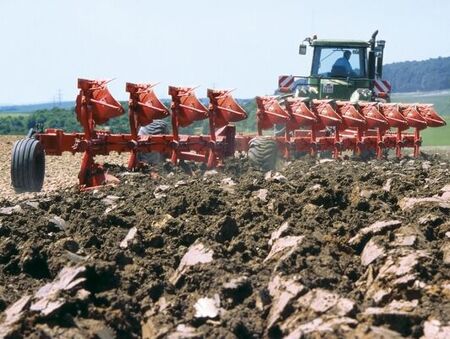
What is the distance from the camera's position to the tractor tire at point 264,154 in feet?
44.9

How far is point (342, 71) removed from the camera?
62.6ft

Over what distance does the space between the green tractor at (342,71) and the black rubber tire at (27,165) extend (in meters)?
8.49

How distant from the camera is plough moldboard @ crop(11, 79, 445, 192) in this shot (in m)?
11.2

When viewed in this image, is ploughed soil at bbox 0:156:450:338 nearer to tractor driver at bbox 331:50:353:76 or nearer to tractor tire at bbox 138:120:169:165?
tractor tire at bbox 138:120:169:165

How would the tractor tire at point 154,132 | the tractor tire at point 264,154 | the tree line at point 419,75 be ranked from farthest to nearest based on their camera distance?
the tree line at point 419,75
the tractor tire at point 264,154
the tractor tire at point 154,132

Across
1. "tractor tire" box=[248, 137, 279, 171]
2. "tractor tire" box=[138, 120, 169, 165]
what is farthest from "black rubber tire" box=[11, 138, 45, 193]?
"tractor tire" box=[248, 137, 279, 171]

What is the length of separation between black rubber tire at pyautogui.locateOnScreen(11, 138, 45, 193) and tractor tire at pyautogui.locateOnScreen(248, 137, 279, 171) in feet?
11.7

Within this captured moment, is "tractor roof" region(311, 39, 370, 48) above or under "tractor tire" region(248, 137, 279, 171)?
above

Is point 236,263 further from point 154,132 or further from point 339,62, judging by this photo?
point 339,62

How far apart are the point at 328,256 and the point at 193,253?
88 centimetres

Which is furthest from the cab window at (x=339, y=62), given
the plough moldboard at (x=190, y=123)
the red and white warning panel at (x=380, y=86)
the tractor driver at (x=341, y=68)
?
the plough moldboard at (x=190, y=123)

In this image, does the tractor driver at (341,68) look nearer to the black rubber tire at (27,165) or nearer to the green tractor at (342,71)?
the green tractor at (342,71)

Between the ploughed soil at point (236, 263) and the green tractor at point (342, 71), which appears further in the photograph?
the green tractor at point (342, 71)

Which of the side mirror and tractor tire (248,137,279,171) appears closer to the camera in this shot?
tractor tire (248,137,279,171)
